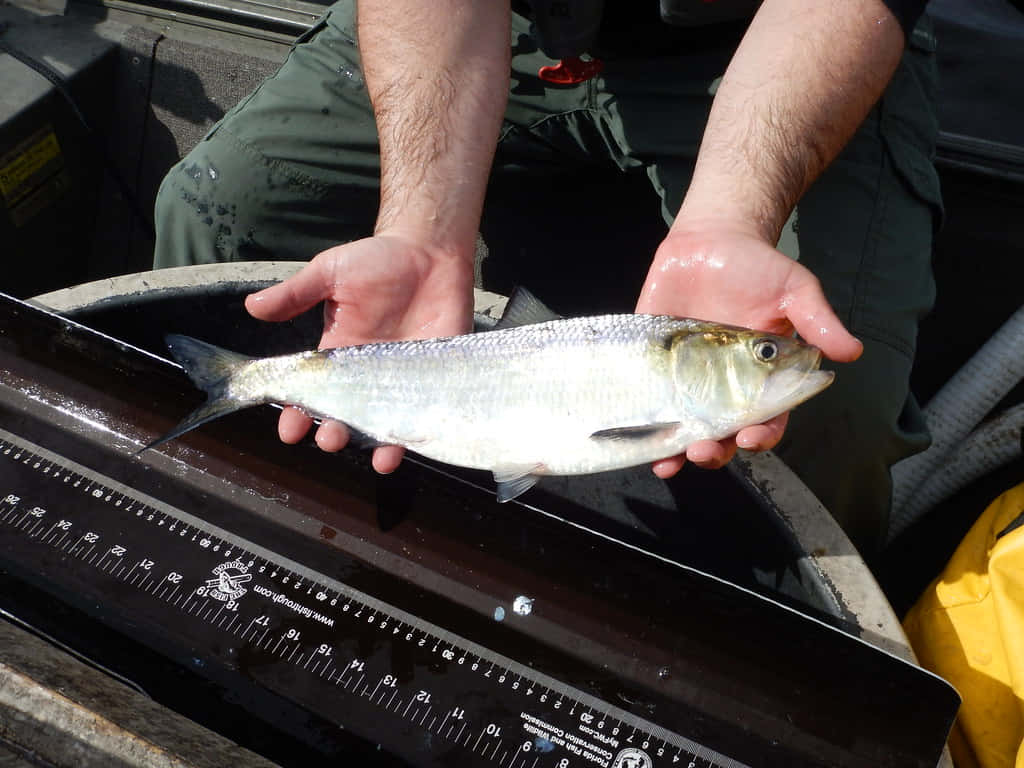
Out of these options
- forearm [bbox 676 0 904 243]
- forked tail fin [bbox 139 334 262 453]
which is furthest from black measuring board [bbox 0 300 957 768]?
forearm [bbox 676 0 904 243]

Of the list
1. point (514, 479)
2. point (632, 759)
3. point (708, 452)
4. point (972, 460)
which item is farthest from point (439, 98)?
point (972, 460)

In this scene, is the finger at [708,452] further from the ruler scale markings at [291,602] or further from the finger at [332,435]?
the finger at [332,435]

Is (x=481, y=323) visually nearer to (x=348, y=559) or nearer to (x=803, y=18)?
(x=348, y=559)

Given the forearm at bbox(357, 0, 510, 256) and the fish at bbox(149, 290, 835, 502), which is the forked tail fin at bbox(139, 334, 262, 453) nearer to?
the fish at bbox(149, 290, 835, 502)

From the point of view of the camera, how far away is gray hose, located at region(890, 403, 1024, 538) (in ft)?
8.90

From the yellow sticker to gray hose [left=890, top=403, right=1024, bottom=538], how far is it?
3.94 metres

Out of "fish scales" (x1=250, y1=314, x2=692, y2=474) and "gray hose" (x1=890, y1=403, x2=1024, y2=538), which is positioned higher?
"fish scales" (x1=250, y1=314, x2=692, y2=474)

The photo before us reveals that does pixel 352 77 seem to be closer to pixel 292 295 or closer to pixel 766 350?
pixel 292 295

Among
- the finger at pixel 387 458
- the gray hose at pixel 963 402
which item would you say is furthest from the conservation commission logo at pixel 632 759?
the gray hose at pixel 963 402

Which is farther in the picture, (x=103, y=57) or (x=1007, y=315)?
(x=103, y=57)

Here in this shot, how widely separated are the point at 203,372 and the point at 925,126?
2.35 meters

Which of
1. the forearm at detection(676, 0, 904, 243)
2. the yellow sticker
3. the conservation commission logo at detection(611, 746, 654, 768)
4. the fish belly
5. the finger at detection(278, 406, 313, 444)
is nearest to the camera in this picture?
the conservation commission logo at detection(611, 746, 654, 768)

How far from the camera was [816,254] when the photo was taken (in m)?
2.18

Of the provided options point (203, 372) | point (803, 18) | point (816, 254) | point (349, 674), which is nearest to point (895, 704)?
point (349, 674)
